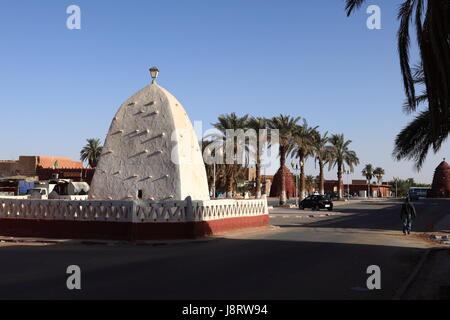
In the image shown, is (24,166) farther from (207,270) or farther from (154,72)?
(207,270)

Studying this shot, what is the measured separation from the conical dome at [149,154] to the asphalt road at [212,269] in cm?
573

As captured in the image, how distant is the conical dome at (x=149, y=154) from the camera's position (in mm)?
22828

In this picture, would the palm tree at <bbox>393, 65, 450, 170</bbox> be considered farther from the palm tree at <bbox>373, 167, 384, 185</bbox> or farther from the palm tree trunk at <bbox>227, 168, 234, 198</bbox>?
the palm tree at <bbox>373, 167, 384, 185</bbox>

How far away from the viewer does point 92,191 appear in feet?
78.6

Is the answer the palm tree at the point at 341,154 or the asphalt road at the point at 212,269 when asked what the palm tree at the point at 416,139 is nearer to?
the asphalt road at the point at 212,269

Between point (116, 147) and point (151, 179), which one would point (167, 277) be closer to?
point (151, 179)

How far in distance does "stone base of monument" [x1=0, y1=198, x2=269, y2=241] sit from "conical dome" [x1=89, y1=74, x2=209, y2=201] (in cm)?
366

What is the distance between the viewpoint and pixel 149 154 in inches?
909

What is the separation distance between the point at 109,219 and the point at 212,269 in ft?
24.4

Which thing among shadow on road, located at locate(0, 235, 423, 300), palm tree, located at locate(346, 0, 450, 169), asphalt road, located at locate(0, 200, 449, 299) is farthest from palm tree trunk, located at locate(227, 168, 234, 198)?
palm tree, located at locate(346, 0, 450, 169)

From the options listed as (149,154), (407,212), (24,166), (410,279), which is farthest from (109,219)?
(24,166)

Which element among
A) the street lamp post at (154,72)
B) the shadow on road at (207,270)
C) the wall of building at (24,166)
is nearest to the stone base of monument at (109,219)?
the shadow on road at (207,270)
